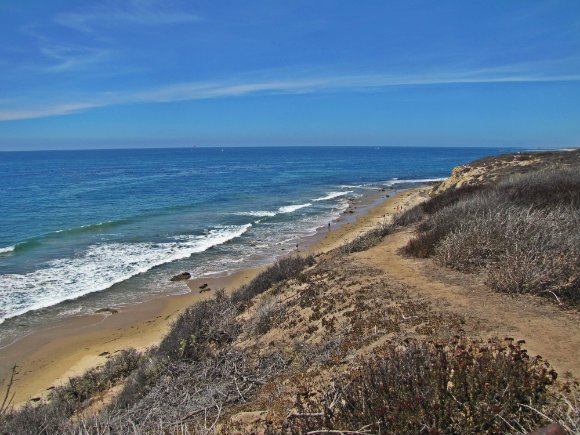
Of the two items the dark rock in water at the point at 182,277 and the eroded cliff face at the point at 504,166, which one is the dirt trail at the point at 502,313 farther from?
the eroded cliff face at the point at 504,166

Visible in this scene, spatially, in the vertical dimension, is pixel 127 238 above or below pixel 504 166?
below

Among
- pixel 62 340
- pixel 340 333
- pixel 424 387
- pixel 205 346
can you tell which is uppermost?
pixel 424 387

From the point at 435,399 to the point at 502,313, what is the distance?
411 centimetres

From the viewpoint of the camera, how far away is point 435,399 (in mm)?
3719

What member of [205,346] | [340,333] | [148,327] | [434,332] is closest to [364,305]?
[340,333]

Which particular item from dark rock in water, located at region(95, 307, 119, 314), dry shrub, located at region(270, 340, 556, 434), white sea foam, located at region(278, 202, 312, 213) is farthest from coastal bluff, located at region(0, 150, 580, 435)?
white sea foam, located at region(278, 202, 312, 213)

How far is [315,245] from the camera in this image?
23266 millimetres

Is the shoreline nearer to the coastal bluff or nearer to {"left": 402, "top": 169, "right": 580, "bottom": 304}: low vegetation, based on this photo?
the coastal bluff

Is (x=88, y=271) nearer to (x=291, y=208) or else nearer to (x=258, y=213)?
(x=258, y=213)

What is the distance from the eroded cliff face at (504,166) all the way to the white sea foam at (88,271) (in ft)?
54.3

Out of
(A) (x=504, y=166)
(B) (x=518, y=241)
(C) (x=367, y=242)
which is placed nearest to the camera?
(B) (x=518, y=241)

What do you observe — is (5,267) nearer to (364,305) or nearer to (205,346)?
(205,346)

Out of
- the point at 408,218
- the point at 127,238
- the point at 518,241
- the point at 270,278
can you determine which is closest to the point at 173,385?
the point at 270,278

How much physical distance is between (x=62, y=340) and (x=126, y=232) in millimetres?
15002
